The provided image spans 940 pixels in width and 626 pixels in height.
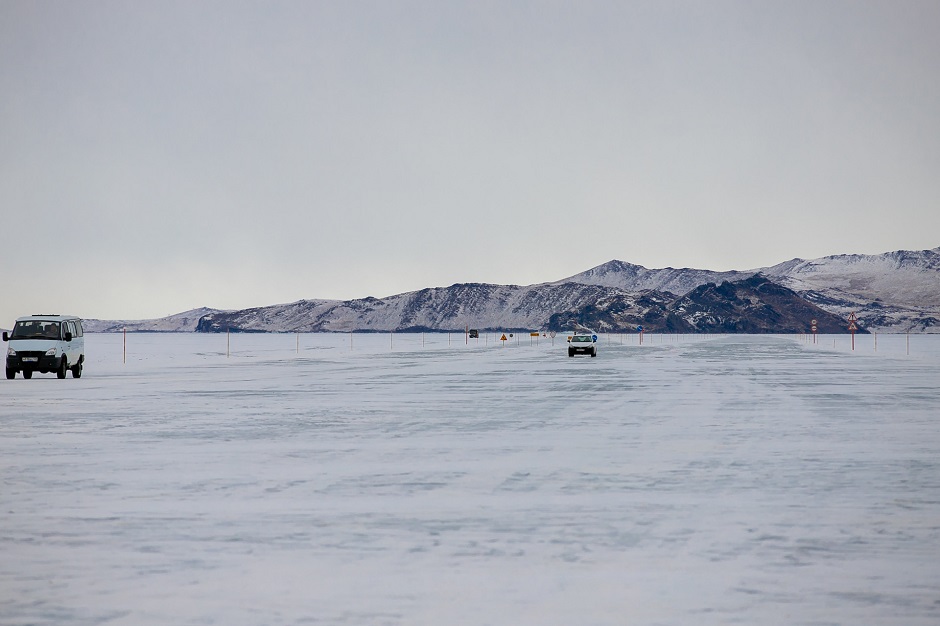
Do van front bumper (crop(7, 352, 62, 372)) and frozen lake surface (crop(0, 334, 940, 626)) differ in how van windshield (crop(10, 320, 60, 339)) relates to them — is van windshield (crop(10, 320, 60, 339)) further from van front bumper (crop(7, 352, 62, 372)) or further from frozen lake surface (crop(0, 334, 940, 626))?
frozen lake surface (crop(0, 334, 940, 626))

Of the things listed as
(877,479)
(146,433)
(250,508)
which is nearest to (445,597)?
(250,508)

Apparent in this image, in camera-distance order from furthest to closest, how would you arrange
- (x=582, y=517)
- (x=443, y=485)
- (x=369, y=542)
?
(x=443, y=485) → (x=582, y=517) → (x=369, y=542)

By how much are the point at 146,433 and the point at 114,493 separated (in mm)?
6948

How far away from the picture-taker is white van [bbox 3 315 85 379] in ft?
122

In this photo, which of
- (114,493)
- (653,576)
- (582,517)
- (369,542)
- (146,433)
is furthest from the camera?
(146,433)

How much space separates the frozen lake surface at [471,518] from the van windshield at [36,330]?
1770cm

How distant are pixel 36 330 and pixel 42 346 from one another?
4.22 feet

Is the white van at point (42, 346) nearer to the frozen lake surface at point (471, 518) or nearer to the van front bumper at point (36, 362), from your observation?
the van front bumper at point (36, 362)

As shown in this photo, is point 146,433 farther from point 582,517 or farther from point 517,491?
point 582,517

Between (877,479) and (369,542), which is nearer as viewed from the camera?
(369,542)

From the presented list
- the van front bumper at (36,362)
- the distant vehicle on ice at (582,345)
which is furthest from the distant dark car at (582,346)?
the van front bumper at (36,362)

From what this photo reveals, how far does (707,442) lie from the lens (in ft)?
53.3

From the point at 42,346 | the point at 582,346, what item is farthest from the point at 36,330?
the point at 582,346

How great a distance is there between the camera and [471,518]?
31.7 ft
